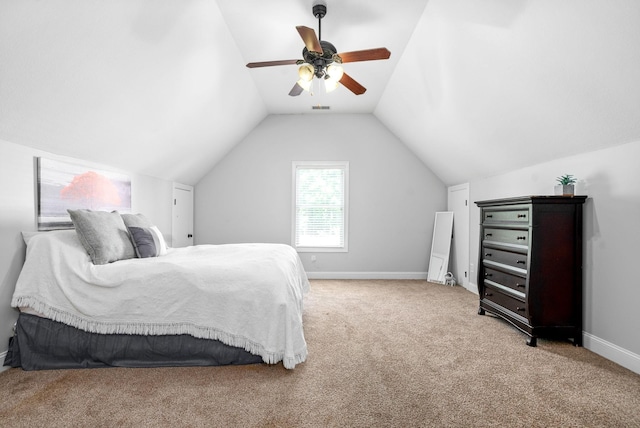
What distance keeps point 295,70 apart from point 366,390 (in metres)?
3.42

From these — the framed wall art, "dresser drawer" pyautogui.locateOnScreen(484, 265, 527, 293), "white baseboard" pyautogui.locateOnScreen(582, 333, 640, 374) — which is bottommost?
"white baseboard" pyautogui.locateOnScreen(582, 333, 640, 374)

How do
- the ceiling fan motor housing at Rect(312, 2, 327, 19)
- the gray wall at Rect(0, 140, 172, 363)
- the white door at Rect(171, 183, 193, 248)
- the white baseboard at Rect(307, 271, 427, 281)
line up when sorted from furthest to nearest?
the white baseboard at Rect(307, 271, 427, 281) < the white door at Rect(171, 183, 193, 248) < the ceiling fan motor housing at Rect(312, 2, 327, 19) < the gray wall at Rect(0, 140, 172, 363)

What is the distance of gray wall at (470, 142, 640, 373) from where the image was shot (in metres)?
2.29

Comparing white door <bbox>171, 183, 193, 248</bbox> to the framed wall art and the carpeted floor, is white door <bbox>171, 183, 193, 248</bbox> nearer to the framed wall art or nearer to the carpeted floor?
the framed wall art

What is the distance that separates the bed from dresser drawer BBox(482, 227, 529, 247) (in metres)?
2.04

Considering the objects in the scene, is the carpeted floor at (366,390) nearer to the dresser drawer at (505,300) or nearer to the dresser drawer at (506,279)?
the dresser drawer at (505,300)

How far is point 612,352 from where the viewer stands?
2.40 metres

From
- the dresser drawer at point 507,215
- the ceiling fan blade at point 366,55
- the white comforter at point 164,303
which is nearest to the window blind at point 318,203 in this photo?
the dresser drawer at point 507,215

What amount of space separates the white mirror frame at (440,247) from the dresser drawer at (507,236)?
1691 mm

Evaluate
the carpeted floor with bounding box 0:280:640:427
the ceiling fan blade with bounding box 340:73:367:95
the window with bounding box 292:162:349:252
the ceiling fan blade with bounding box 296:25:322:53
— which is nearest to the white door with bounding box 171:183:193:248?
the window with bounding box 292:162:349:252

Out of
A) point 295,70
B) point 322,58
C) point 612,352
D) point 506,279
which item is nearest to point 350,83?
point 322,58

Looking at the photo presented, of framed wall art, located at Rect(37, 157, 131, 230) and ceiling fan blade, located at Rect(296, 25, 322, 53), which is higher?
ceiling fan blade, located at Rect(296, 25, 322, 53)

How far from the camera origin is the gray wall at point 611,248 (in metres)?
2.29

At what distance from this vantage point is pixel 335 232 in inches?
217
